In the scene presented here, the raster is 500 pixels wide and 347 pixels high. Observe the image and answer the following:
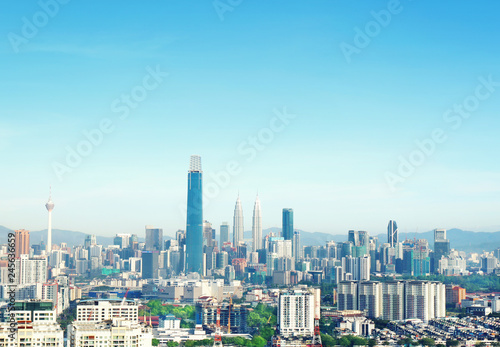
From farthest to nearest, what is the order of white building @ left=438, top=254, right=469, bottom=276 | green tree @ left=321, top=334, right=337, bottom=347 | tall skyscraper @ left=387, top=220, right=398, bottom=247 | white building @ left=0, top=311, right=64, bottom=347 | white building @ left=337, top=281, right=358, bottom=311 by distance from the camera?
tall skyscraper @ left=387, top=220, right=398, bottom=247, white building @ left=438, top=254, right=469, bottom=276, white building @ left=337, top=281, right=358, bottom=311, green tree @ left=321, top=334, right=337, bottom=347, white building @ left=0, top=311, right=64, bottom=347

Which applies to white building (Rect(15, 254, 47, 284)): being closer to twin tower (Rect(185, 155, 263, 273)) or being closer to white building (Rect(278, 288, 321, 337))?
white building (Rect(278, 288, 321, 337))

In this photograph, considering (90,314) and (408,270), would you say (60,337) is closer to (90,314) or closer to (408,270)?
(90,314)

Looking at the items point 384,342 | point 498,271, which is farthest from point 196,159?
point 384,342

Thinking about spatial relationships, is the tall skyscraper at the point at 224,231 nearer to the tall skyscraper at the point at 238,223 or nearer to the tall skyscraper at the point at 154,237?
the tall skyscraper at the point at 238,223

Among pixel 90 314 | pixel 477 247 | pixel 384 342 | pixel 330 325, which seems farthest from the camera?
pixel 477 247

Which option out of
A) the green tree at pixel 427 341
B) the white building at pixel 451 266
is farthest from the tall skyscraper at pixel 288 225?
the green tree at pixel 427 341

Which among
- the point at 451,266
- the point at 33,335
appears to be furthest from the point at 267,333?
the point at 451,266

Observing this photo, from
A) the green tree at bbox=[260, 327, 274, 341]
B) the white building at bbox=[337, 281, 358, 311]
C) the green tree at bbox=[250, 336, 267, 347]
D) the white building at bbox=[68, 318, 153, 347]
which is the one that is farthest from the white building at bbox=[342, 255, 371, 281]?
the white building at bbox=[68, 318, 153, 347]
